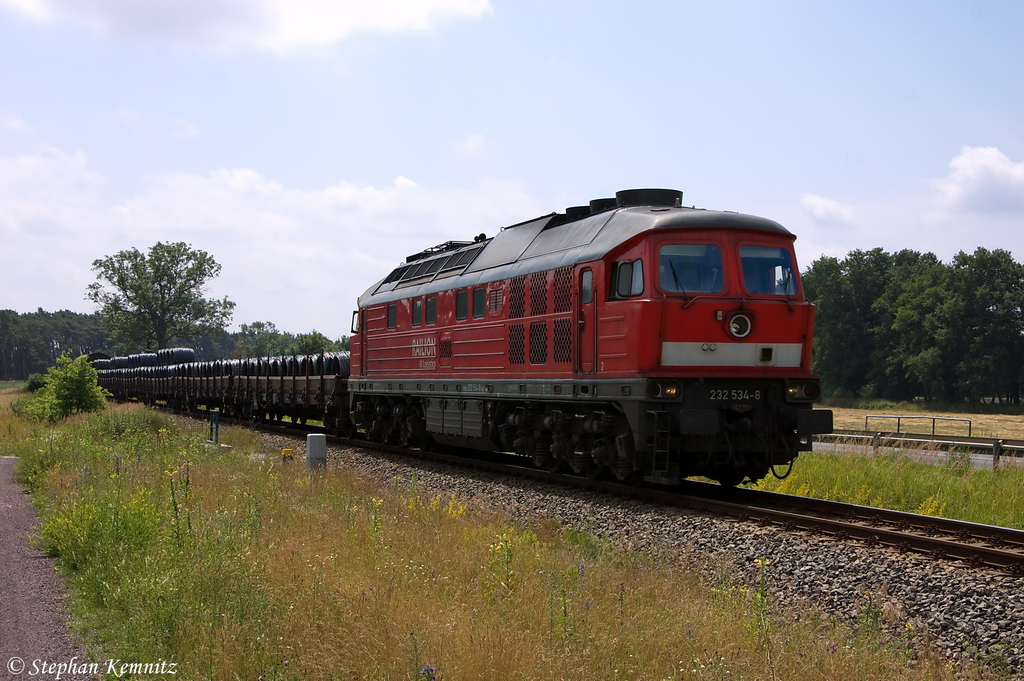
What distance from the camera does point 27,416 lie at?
33.7 metres

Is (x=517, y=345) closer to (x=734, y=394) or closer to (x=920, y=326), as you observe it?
(x=734, y=394)

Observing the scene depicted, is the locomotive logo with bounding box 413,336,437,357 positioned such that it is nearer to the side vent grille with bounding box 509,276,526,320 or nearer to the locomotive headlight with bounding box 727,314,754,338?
the side vent grille with bounding box 509,276,526,320

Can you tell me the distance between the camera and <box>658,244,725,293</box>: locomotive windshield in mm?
12141

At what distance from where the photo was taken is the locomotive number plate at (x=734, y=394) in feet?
39.6

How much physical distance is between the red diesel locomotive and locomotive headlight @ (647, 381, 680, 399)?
0.05 feet

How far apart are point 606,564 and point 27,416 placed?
31.1 m

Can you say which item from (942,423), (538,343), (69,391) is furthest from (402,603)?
(942,423)

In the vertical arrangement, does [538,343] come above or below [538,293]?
below

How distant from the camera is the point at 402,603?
6613 mm

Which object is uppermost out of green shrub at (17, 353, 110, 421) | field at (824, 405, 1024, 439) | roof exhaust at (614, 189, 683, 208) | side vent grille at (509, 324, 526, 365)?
roof exhaust at (614, 189, 683, 208)

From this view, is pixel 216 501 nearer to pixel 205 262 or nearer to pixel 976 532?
pixel 976 532

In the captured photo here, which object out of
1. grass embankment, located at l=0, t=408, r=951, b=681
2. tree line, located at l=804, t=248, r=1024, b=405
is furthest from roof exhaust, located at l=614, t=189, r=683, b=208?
tree line, located at l=804, t=248, r=1024, b=405

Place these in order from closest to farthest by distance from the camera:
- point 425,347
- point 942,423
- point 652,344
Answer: point 652,344
point 425,347
point 942,423

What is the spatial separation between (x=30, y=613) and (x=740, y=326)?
889 cm
